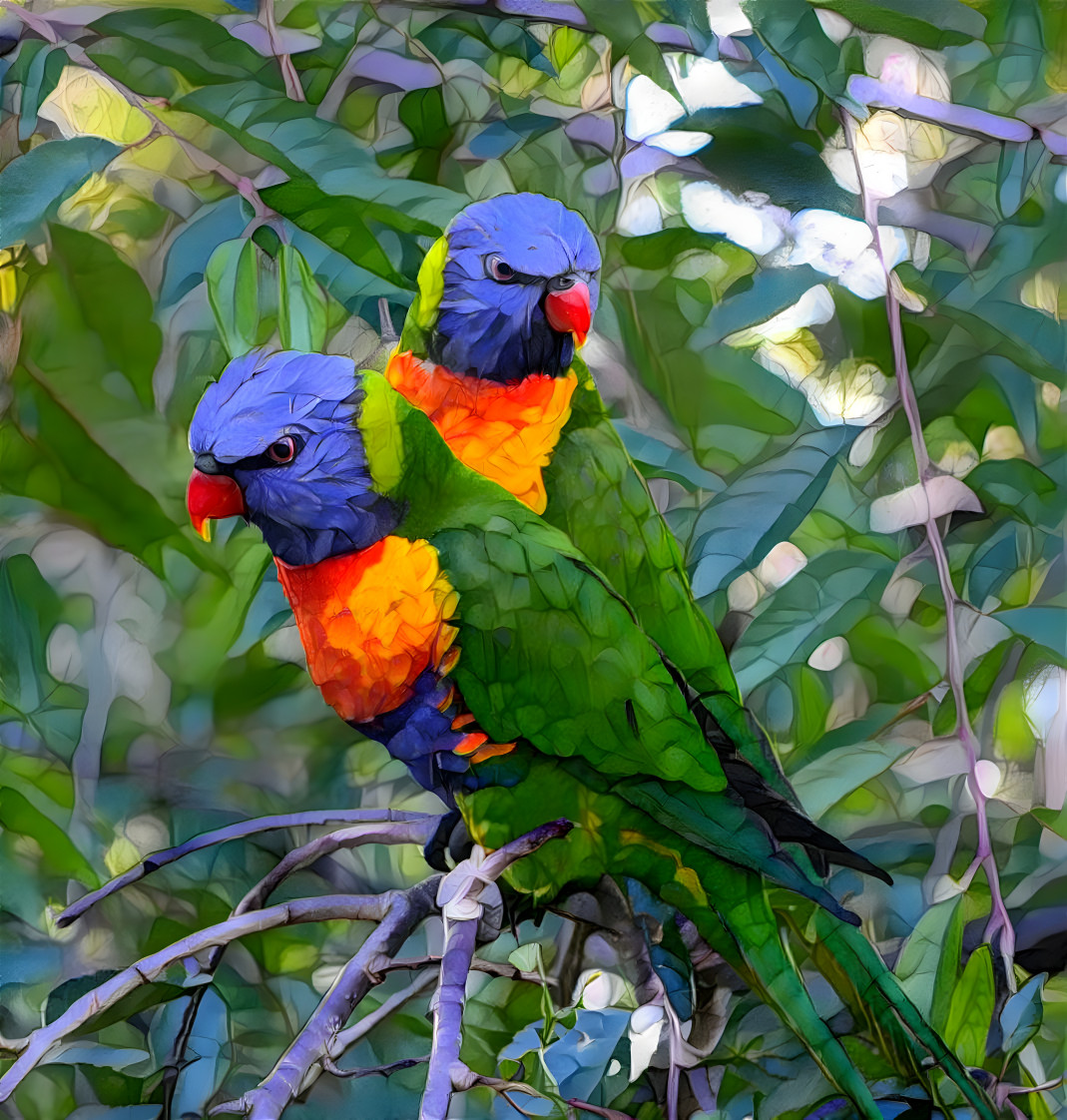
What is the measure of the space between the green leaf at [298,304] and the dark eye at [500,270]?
8.9 inches

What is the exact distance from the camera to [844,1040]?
1.36 metres

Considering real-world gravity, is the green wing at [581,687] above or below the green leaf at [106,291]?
below

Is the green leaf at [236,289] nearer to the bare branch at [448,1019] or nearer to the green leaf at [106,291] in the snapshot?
the green leaf at [106,291]

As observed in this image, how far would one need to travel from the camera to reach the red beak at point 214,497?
4.01ft

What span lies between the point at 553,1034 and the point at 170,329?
3.34 ft

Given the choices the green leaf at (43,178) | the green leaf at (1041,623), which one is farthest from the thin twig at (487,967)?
the green leaf at (43,178)

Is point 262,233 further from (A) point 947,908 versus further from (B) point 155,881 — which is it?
(A) point 947,908

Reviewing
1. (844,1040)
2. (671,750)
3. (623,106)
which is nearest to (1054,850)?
(844,1040)

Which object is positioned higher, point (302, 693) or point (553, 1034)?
point (302, 693)

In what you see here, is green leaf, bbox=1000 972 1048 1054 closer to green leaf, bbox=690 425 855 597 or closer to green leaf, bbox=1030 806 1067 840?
green leaf, bbox=1030 806 1067 840

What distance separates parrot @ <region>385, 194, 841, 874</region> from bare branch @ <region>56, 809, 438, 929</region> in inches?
17.3

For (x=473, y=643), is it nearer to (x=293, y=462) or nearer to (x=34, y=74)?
(x=293, y=462)

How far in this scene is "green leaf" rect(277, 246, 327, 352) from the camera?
53.9 inches

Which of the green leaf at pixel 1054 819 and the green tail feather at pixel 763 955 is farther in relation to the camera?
the green leaf at pixel 1054 819
